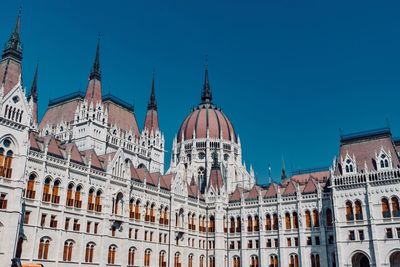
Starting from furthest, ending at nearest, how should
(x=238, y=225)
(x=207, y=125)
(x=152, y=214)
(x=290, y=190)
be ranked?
(x=207, y=125)
(x=238, y=225)
(x=290, y=190)
(x=152, y=214)

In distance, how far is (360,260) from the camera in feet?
196

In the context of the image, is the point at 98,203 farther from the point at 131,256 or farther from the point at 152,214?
the point at 152,214

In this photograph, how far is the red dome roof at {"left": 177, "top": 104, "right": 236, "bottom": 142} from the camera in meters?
98.7

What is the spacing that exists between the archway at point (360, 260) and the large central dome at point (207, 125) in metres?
44.9

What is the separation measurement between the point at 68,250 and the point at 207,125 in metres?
54.2

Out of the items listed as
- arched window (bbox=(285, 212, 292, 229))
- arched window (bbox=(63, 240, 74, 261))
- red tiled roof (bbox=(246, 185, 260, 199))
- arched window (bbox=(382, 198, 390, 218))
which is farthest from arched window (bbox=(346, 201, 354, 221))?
arched window (bbox=(63, 240, 74, 261))

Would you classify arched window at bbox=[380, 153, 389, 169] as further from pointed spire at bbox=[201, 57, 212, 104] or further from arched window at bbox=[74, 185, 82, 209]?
pointed spire at bbox=[201, 57, 212, 104]

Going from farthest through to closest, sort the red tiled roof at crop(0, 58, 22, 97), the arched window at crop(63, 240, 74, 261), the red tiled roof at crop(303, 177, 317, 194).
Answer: the red tiled roof at crop(303, 177, 317, 194) < the arched window at crop(63, 240, 74, 261) < the red tiled roof at crop(0, 58, 22, 97)

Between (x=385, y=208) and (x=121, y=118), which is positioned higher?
(x=121, y=118)

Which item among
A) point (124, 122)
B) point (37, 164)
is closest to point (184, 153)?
point (124, 122)

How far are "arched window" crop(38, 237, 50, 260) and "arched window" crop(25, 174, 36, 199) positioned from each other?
4929 mm

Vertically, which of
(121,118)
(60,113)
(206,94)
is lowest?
(60,113)

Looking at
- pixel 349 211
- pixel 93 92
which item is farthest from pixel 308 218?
pixel 93 92

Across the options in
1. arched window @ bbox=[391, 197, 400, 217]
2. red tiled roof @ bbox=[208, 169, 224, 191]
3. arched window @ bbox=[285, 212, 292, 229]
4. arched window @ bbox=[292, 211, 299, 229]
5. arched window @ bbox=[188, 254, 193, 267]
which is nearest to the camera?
arched window @ bbox=[391, 197, 400, 217]
